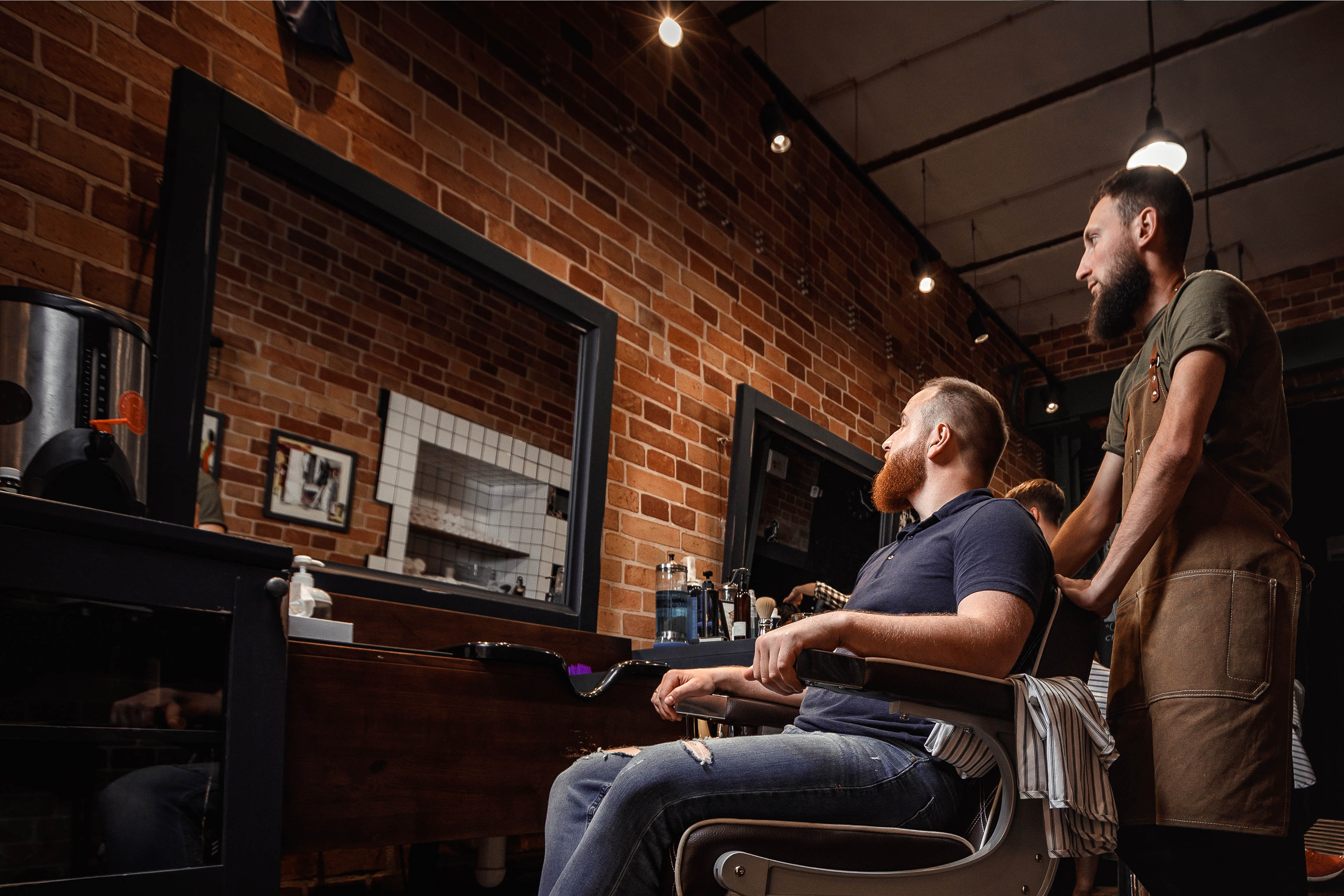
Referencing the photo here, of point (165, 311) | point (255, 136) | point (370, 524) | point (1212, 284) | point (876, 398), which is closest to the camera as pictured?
point (1212, 284)

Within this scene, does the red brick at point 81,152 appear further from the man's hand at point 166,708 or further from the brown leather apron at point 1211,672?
the brown leather apron at point 1211,672

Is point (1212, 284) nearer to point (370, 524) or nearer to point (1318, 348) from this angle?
point (370, 524)

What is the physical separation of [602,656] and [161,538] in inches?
66.3

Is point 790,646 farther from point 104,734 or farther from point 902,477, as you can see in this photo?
point 104,734

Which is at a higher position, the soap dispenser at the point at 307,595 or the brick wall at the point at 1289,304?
the brick wall at the point at 1289,304

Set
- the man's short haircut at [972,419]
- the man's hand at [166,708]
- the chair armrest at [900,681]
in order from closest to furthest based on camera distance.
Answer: the chair armrest at [900,681] < the man's hand at [166,708] < the man's short haircut at [972,419]

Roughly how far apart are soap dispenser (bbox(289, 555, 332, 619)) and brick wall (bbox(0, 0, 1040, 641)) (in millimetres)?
204

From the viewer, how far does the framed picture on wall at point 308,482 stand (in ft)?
7.21

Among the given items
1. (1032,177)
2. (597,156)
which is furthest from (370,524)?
(1032,177)

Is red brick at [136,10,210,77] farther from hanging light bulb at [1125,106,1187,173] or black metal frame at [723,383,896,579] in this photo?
hanging light bulb at [1125,106,1187,173]

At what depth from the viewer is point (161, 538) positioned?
4.32 ft

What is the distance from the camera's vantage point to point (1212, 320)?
152 cm

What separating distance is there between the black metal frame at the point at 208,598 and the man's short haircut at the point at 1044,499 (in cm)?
261

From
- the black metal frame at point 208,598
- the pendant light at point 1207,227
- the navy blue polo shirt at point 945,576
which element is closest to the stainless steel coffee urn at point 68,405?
the black metal frame at point 208,598
